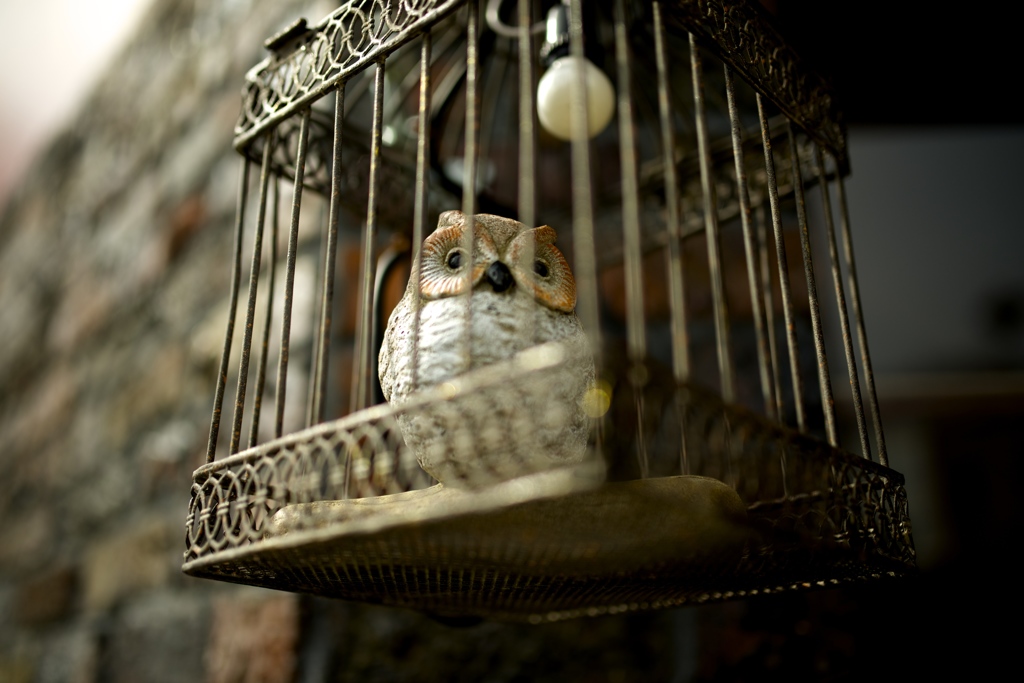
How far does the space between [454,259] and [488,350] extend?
91 millimetres

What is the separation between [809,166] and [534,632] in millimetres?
586

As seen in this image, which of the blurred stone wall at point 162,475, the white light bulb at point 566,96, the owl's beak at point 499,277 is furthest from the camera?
the blurred stone wall at point 162,475

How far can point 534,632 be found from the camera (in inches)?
37.9

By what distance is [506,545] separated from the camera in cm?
48

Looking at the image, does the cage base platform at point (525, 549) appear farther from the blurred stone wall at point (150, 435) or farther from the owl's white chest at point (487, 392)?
the blurred stone wall at point (150, 435)

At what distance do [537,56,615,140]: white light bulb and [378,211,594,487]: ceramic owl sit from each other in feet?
0.57

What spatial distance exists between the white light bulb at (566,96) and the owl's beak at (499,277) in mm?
226

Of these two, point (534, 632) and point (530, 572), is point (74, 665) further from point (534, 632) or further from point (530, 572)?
point (530, 572)

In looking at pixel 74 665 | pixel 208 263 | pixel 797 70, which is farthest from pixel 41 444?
pixel 797 70

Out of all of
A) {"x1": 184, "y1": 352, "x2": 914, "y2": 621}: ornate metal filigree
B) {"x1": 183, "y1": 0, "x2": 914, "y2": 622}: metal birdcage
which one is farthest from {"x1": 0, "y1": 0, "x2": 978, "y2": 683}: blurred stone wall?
{"x1": 184, "y1": 352, "x2": 914, "y2": 621}: ornate metal filigree

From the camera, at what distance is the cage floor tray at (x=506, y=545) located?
44cm

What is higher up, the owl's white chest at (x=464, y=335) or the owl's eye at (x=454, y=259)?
the owl's eye at (x=454, y=259)

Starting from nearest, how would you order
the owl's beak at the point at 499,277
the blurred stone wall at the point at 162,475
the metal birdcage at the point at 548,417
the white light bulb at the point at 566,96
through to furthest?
1. the metal birdcage at the point at 548,417
2. the owl's beak at the point at 499,277
3. the white light bulb at the point at 566,96
4. the blurred stone wall at the point at 162,475

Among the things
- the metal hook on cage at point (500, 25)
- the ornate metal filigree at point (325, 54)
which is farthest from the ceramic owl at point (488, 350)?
the metal hook on cage at point (500, 25)
